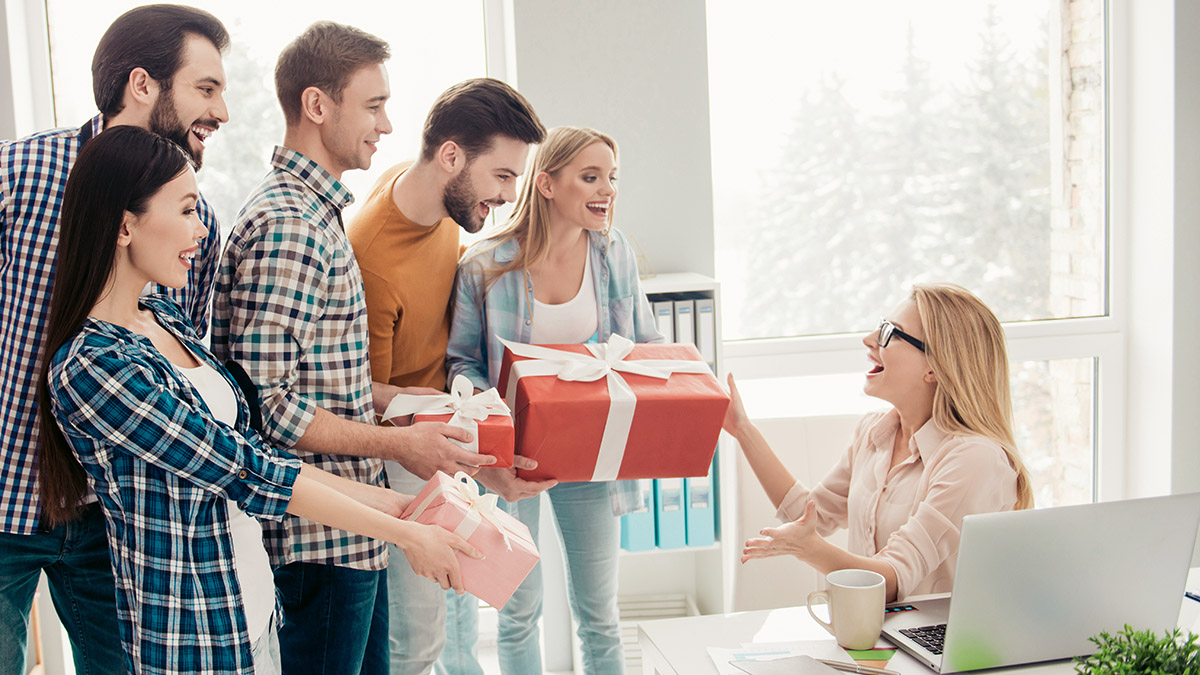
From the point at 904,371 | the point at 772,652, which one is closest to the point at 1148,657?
the point at 772,652

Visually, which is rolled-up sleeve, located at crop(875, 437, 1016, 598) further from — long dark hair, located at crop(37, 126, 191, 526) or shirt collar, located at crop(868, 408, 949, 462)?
A: long dark hair, located at crop(37, 126, 191, 526)

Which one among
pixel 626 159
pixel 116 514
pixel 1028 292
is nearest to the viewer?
pixel 116 514

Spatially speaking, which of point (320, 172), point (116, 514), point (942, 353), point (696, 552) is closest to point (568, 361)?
point (320, 172)

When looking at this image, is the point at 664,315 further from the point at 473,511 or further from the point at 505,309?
the point at 473,511

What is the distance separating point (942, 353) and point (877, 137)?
5.25 ft

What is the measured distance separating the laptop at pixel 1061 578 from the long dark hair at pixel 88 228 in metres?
1.14

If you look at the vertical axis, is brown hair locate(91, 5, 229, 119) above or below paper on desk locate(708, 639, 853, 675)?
above

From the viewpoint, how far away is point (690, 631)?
4.57 ft

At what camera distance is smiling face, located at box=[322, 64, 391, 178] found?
1629 millimetres

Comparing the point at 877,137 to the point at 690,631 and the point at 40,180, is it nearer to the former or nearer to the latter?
the point at 690,631

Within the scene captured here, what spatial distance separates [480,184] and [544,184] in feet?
0.85

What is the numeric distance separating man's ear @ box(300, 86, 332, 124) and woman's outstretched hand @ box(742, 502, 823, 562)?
1.02 m

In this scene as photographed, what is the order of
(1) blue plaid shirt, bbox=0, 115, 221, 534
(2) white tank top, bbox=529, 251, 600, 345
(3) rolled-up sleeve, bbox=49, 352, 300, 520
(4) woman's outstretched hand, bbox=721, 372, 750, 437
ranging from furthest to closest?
(2) white tank top, bbox=529, 251, 600, 345, (4) woman's outstretched hand, bbox=721, 372, 750, 437, (1) blue plaid shirt, bbox=0, 115, 221, 534, (3) rolled-up sleeve, bbox=49, 352, 300, 520

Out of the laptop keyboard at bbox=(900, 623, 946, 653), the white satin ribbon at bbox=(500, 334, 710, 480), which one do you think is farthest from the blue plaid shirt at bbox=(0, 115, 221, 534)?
the laptop keyboard at bbox=(900, 623, 946, 653)
